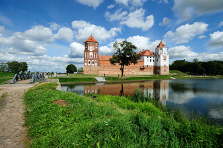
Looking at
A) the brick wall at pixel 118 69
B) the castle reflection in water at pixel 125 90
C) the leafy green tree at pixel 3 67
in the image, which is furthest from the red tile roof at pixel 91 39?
the castle reflection in water at pixel 125 90

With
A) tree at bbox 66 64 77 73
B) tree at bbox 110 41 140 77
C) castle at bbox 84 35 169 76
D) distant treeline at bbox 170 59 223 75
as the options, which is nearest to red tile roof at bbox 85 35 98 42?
castle at bbox 84 35 169 76

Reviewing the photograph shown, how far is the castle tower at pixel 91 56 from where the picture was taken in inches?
2793

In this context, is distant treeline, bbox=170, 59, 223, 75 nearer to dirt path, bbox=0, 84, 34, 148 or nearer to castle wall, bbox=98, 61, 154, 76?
castle wall, bbox=98, 61, 154, 76

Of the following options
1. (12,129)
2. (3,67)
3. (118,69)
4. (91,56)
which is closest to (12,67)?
(3,67)

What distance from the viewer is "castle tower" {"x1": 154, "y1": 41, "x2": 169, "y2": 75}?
80750 mm

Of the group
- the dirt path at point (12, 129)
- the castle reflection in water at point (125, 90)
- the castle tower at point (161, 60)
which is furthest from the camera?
the castle tower at point (161, 60)

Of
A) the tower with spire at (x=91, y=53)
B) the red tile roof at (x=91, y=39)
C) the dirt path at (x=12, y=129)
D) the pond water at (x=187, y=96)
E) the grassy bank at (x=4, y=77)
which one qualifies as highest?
the red tile roof at (x=91, y=39)

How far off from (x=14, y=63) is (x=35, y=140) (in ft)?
278

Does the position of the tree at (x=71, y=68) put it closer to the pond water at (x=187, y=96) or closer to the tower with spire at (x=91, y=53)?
the tower with spire at (x=91, y=53)

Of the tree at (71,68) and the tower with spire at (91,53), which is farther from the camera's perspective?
the tree at (71,68)

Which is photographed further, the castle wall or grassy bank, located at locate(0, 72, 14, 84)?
the castle wall

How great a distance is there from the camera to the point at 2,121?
6551 mm

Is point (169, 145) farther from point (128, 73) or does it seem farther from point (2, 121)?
point (128, 73)

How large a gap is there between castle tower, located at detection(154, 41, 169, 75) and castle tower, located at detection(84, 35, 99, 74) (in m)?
31.2
